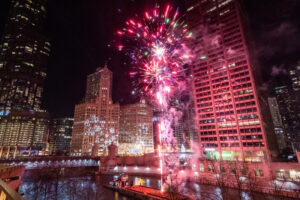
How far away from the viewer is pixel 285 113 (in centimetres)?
12712

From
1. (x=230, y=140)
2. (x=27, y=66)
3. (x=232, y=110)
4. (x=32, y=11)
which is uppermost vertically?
(x=32, y=11)

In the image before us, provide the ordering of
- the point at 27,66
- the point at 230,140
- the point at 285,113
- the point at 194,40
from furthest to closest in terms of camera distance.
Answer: the point at 27,66 → the point at 285,113 → the point at 194,40 → the point at 230,140

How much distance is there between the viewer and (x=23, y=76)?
526 ft

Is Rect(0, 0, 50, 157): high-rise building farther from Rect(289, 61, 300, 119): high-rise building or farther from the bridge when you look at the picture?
Rect(289, 61, 300, 119): high-rise building

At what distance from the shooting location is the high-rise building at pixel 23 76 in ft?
454

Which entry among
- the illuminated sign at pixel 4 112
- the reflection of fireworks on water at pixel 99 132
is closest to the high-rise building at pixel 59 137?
the illuminated sign at pixel 4 112

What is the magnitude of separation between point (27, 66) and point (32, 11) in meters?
67.0

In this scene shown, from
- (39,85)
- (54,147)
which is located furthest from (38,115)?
(54,147)

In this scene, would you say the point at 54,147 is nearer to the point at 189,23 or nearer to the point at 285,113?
the point at 189,23

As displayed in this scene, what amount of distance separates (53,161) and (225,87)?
99194 millimetres

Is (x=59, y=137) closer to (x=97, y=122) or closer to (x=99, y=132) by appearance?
(x=97, y=122)

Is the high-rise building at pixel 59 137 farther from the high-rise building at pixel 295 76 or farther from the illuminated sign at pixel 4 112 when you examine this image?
the high-rise building at pixel 295 76

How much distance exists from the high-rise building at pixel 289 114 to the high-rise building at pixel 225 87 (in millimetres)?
47367

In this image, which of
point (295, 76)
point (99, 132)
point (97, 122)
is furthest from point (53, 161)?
point (295, 76)
